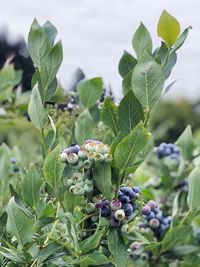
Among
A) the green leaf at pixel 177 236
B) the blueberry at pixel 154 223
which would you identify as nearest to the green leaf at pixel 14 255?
the green leaf at pixel 177 236

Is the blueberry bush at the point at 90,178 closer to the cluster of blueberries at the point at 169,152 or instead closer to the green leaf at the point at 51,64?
the green leaf at the point at 51,64

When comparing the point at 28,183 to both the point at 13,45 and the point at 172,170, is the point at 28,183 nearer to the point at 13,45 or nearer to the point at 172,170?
the point at 172,170

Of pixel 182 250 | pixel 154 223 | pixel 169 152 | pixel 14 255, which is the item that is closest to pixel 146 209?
pixel 14 255

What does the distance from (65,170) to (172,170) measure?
161cm

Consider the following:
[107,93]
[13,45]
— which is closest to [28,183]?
[107,93]

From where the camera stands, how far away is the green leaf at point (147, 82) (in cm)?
106

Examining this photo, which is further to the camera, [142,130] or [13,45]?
[13,45]

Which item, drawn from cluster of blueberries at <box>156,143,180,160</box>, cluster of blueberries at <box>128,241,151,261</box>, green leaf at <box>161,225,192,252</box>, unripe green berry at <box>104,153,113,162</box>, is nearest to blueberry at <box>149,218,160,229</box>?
cluster of blueberries at <box>128,241,151,261</box>

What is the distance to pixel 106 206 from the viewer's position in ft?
3.57

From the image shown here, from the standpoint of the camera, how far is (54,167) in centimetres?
109

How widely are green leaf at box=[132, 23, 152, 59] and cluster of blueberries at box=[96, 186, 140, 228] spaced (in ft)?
0.84

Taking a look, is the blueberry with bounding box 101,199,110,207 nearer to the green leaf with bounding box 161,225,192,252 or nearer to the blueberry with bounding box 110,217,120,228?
Result: the blueberry with bounding box 110,217,120,228

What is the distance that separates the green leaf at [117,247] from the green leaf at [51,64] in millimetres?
301

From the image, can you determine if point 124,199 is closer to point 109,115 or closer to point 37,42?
point 109,115
